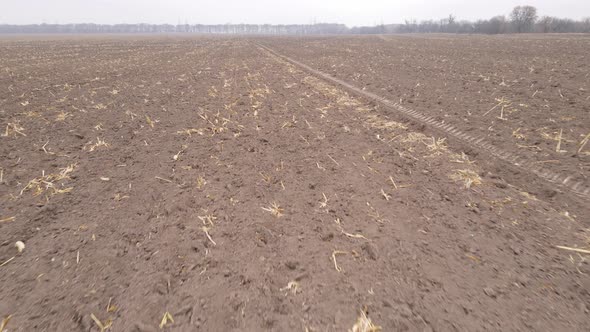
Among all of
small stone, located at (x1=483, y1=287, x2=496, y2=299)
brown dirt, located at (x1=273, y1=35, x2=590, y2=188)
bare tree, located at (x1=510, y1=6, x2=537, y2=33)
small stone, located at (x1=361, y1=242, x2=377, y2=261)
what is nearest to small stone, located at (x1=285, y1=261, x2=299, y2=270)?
small stone, located at (x1=361, y1=242, x2=377, y2=261)

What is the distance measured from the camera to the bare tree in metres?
92.0

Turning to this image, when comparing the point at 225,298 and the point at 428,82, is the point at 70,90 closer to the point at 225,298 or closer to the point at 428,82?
the point at 225,298

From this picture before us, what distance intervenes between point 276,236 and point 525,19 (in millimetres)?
128629

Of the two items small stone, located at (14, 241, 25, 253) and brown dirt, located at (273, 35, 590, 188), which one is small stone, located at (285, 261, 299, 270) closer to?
small stone, located at (14, 241, 25, 253)

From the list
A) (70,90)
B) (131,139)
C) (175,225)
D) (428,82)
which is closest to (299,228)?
(175,225)

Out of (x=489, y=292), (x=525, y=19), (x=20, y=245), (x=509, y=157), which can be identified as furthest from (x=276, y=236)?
(x=525, y=19)

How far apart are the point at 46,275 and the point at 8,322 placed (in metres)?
0.53

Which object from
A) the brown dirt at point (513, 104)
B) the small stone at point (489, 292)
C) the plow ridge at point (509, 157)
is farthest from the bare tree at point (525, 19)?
the small stone at point (489, 292)

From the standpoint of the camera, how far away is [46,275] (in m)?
2.88

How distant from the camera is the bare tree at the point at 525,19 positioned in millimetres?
92000

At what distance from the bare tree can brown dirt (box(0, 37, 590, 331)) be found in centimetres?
11914

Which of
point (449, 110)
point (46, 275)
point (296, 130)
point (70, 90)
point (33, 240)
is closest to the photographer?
point (46, 275)

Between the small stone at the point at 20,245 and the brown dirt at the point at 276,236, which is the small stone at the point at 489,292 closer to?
the brown dirt at the point at 276,236

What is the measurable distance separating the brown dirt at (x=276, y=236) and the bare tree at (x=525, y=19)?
119142mm
